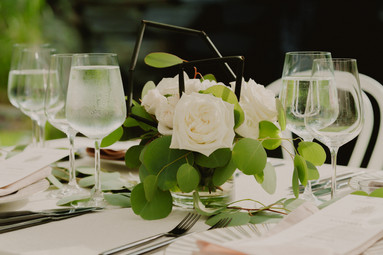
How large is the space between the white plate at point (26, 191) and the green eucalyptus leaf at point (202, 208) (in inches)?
12.6

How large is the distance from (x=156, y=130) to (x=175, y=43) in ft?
7.96

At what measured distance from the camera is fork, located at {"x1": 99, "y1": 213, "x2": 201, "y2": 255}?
29.7 inches

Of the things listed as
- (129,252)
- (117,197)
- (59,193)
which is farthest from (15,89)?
(129,252)

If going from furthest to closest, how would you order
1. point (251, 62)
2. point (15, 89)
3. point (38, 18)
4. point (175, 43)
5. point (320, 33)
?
point (38, 18), point (175, 43), point (251, 62), point (320, 33), point (15, 89)

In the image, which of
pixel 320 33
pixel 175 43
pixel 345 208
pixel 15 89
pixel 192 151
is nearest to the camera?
pixel 345 208

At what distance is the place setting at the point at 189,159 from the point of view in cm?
85

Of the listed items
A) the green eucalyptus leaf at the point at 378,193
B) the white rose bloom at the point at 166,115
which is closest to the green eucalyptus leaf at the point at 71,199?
the white rose bloom at the point at 166,115

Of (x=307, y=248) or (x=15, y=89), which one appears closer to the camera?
(x=307, y=248)

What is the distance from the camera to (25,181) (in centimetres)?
105

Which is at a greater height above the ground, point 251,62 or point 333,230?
point 251,62

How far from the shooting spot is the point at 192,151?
0.95 m

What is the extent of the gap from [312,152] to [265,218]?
0.19 metres

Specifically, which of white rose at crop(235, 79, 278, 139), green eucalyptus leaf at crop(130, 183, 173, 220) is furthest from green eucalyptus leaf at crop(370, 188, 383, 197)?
green eucalyptus leaf at crop(130, 183, 173, 220)

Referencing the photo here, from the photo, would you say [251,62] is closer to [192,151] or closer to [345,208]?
[192,151]
